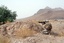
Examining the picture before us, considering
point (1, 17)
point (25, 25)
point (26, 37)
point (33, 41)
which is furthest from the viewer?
point (1, 17)

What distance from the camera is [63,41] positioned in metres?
16.4

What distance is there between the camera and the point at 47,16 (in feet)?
336

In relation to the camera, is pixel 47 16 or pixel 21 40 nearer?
pixel 21 40

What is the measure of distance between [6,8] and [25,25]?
2054 centimetres

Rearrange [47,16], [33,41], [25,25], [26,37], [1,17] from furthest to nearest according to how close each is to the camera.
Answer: [47,16] < [1,17] < [25,25] < [26,37] < [33,41]

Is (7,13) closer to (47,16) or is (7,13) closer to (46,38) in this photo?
(46,38)

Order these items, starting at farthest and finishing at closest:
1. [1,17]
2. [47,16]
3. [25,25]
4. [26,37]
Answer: [47,16] → [1,17] → [25,25] → [26,37]

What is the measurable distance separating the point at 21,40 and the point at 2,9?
25616 mm

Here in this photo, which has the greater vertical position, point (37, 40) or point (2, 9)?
point (2, 9)

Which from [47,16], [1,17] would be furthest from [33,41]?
[47,16]

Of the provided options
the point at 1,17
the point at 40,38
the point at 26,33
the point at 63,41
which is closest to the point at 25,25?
the point at 26,33

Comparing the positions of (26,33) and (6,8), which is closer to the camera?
(26,33)

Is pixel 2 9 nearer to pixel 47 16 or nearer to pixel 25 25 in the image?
pixel 25 25

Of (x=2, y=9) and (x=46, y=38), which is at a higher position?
(x=2, y=9)
